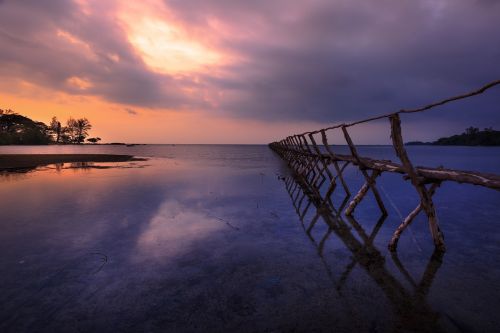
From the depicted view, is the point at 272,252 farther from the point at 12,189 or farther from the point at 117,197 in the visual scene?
the point at 12,189

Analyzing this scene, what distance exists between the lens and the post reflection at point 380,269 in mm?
3254

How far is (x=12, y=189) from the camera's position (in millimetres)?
11367

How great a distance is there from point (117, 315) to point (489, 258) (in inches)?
247

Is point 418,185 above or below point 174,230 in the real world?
above

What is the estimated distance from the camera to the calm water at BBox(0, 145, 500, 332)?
321cm

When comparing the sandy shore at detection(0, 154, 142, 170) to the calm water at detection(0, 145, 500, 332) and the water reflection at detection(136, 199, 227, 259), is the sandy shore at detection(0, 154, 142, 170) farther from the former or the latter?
the water reflection at detection(136, 199, 227, 259)

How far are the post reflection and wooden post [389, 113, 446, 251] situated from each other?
0.32 meters

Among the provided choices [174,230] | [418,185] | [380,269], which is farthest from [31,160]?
[418,185]

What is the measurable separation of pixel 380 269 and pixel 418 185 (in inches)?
68.5

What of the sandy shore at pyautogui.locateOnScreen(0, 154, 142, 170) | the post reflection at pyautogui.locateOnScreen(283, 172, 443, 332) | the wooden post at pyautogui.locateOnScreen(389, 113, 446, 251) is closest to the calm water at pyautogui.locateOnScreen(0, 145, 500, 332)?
the post reflection at pyautogui.locateOnScreen(283, 172, 443, 332)

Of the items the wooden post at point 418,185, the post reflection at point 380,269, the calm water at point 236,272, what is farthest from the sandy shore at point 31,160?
the wooden post at point 418,185

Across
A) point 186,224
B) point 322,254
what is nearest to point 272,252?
point 322,254

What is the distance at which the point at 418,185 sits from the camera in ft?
16.8

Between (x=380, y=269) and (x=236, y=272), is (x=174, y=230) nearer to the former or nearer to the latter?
(x=236, y=272)
